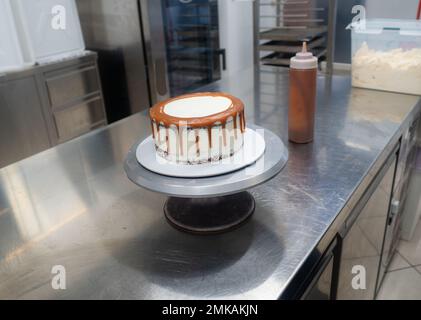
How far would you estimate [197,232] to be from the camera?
0.77 meters

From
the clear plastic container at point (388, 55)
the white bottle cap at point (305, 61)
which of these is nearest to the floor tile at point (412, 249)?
the clear plastic container at point (388, 55)

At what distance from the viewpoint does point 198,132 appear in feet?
2.33

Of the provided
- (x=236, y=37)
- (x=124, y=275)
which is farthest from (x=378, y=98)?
(x=236, y=37)

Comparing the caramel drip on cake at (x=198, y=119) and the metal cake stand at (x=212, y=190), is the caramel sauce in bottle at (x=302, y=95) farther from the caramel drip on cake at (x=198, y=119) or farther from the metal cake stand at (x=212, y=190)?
the caramel drip on cake at (x=198, y=119)

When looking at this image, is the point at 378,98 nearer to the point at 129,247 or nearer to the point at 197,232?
the point at 197,232

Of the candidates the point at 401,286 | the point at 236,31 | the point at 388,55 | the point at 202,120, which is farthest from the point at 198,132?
the point at 236,31

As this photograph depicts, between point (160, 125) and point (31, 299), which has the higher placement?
point (160, 125)

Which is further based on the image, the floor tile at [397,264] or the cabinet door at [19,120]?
the cabinet door at [19,120]

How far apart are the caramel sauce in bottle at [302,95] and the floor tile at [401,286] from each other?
111 centimetres

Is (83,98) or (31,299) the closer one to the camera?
(31,299)

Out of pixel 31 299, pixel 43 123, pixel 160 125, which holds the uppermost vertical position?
pixel 160 125

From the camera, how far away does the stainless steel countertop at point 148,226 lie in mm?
658

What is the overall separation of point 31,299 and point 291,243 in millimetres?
484

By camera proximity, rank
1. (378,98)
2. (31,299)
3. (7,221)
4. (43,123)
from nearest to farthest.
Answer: (31,299) < (7,221) < (378,98) < (43,123)
